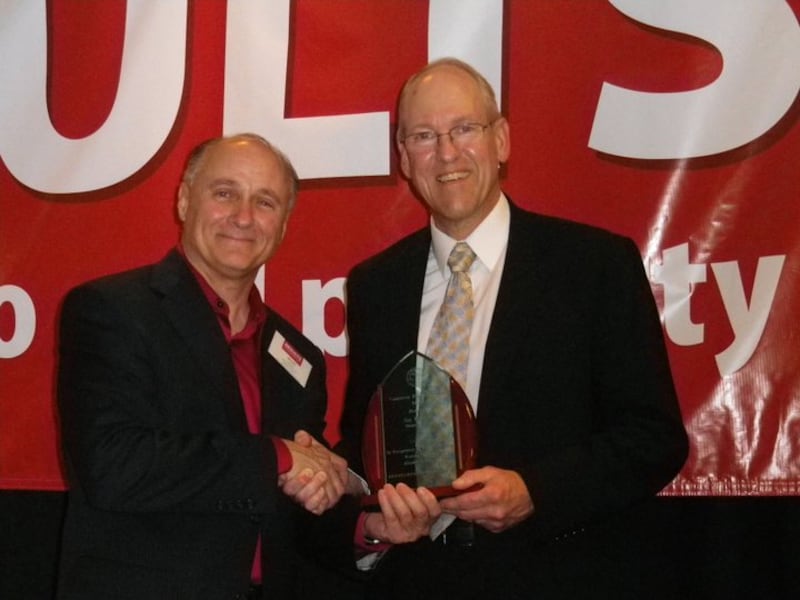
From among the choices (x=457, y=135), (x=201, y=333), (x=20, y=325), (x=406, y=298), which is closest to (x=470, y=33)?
(x=457, y=135)

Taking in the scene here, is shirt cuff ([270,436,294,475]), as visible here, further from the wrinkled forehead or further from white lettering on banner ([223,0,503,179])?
white lettering on banner ([223,0,503,179])

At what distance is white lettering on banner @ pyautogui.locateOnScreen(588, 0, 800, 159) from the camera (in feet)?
8.34

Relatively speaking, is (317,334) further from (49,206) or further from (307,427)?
(49,206)

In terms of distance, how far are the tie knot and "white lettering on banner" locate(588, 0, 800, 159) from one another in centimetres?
65

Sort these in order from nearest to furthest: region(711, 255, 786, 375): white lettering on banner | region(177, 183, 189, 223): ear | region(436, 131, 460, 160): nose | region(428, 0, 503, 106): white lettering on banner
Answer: region(436, 131, 460, 160): nose, region(177, 183, 189, 223): ear, region(711, 255, 786, 375): white lettering on banner, region(428, 0, 503, 106): white lettering on banner

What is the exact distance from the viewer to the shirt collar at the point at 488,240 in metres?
2.21

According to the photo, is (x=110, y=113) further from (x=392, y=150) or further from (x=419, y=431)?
(x=419, y=431)

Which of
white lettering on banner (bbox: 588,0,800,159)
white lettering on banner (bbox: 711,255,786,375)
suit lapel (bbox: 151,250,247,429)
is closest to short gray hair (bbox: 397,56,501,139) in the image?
white lettering on banner (bbox: 588,0,800,159)

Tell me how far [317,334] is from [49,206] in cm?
92

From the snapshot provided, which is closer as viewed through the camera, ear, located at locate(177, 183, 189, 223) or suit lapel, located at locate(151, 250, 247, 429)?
suit lapel, located at locate(151, 250, 247, 429)

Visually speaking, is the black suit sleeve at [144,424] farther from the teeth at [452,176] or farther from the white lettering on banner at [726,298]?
the white lettering on banner at [726,298]

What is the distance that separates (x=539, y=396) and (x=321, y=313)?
978 mm

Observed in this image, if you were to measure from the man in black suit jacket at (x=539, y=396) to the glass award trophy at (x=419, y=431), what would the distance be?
0.21ft

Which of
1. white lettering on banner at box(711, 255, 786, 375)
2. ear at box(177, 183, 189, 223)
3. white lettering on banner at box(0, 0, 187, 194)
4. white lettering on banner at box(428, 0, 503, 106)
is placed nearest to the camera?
ear at box(177, 183, 189, 223)
